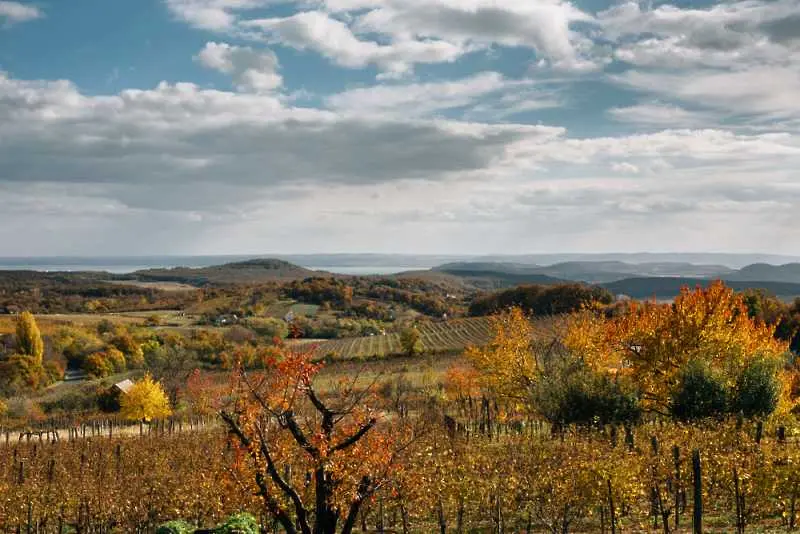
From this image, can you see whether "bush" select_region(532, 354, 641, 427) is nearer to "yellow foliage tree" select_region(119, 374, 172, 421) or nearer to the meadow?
the meadow

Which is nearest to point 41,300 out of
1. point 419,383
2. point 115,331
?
point 115,331

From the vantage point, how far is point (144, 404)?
5388cm

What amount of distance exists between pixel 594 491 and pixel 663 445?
16.9 feet

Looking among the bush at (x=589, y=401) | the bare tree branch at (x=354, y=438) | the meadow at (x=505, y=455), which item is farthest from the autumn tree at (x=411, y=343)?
the bare tree branch at (x=354, y=438)

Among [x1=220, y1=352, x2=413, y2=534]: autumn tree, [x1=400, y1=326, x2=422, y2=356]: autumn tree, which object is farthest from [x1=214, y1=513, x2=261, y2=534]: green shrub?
[x1=400, y1=326, x2=422, y2=356]: autumn tree

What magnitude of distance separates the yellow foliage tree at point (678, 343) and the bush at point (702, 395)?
0.99 m

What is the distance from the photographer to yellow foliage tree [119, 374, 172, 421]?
53.9 m

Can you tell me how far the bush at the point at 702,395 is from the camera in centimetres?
2869

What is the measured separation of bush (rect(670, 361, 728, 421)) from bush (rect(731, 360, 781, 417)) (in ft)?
2.98

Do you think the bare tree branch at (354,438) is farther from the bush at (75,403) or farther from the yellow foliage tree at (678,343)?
the bush at (75,403)

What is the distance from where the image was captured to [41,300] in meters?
177

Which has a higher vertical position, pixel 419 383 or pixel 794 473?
pixel 794 473

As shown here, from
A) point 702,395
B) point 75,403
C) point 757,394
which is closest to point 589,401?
point 702,395

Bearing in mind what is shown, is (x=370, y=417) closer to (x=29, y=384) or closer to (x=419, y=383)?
(x=419, y=383)
